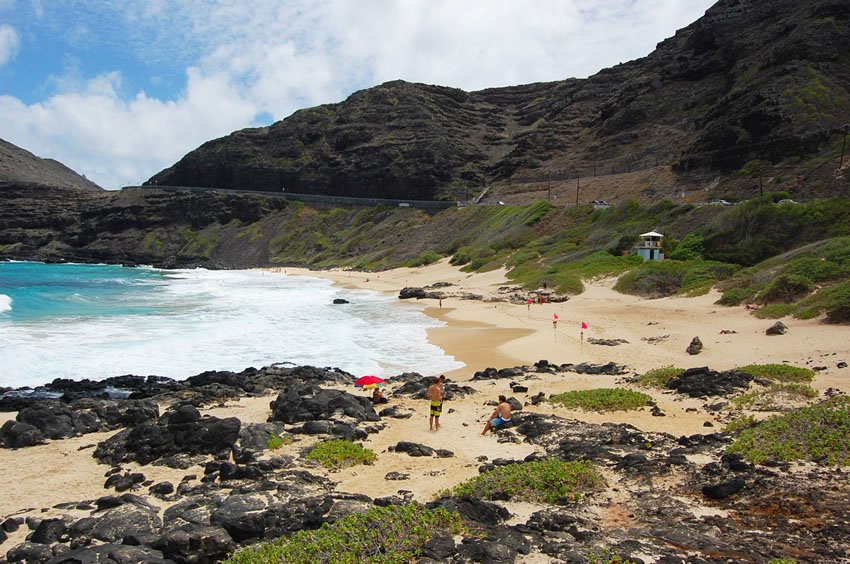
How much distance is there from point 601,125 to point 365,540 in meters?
88.9

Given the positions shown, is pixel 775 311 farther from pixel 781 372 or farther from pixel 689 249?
pixel 689 249

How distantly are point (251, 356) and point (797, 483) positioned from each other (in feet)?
56.9

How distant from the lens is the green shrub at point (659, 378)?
1370 cm

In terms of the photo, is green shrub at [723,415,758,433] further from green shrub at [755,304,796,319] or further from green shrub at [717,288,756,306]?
green shrub at [717,288,756,306]

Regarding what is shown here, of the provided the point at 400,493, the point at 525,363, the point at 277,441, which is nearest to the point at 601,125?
the point at 525,363

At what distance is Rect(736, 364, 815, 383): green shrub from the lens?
1260 centimetres

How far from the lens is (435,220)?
78312 millimetres

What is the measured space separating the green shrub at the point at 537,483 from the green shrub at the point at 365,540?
3.77 ft

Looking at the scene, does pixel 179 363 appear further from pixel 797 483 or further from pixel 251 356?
pixel 797 483

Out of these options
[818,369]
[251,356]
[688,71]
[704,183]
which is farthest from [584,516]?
[688,71]

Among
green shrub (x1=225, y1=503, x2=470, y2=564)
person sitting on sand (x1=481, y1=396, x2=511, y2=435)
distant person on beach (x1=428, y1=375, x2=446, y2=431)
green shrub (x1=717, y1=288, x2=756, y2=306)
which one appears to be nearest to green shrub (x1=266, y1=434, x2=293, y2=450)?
distant person on beach (x1=428, y1=375, x2=446, y2=431)

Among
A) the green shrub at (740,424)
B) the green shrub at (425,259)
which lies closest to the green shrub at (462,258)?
the green shrub at (425,259)

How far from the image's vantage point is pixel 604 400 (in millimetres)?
12102

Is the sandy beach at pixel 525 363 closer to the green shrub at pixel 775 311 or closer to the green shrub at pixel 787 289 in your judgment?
the green shrub at pixel 775 311
